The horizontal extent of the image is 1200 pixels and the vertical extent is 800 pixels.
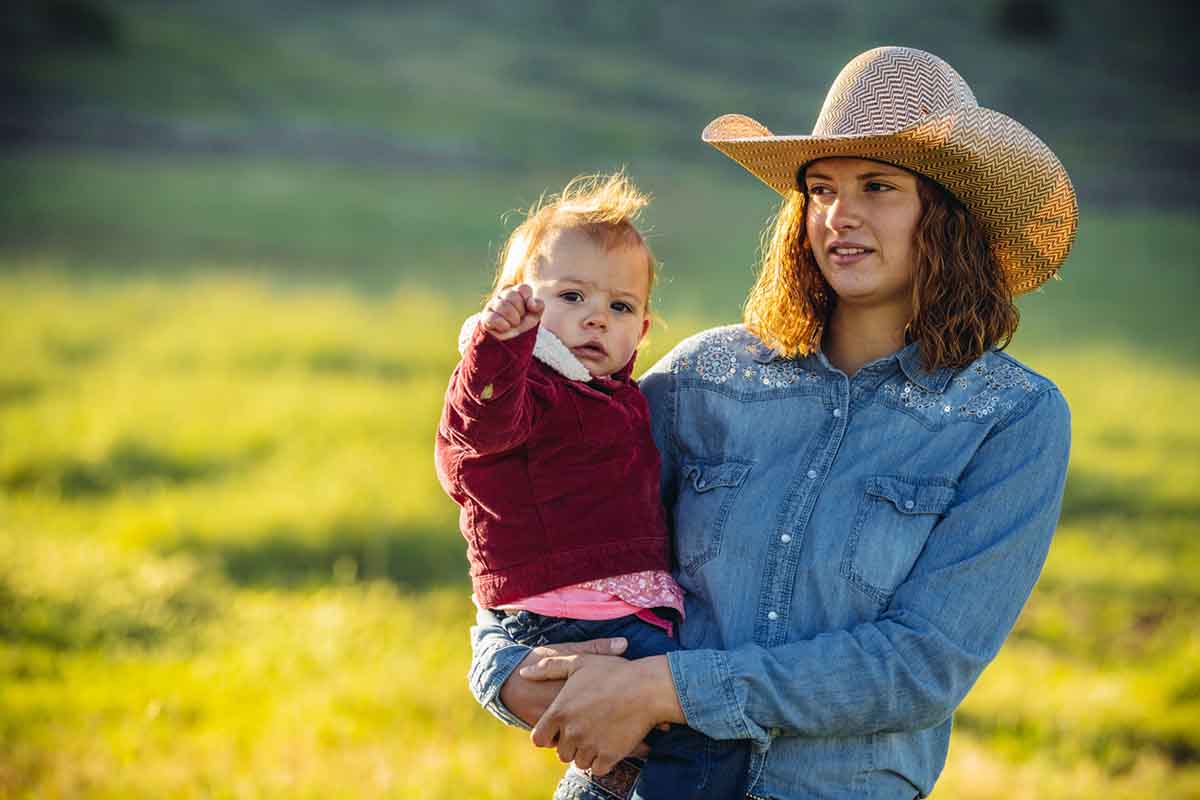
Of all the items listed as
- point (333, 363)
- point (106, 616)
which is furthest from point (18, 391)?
point (106, 616)

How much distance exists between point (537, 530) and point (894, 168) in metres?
1.04

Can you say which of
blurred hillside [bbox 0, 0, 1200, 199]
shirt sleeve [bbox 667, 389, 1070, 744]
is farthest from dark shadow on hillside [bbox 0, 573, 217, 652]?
blurred hillside [bbox 0, 0, 1200, 199]

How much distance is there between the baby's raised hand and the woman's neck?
0.80 metres

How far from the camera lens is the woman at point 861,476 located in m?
2.52

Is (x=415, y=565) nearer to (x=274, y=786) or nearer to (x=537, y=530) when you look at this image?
(x=274, y=786)

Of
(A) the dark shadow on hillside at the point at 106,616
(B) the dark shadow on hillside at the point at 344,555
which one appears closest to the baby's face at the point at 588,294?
(A) the dark shadow on hillside at the point at 106,616

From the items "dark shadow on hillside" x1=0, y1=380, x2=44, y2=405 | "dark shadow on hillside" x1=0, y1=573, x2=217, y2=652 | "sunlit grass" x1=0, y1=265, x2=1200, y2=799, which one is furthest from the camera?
"dark shadow on hillside" x1=0, y1=380, x2=44, y2=405

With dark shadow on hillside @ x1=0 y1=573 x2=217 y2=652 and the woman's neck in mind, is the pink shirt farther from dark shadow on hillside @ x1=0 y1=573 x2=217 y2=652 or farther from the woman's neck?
dark shadow on hillside @ x1=0 y1=573 x2=217 y2=652

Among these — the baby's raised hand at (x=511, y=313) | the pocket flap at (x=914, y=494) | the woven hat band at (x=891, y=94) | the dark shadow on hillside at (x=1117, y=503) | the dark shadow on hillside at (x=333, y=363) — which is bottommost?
the dark shadow on hillside at (x=333, y=363)

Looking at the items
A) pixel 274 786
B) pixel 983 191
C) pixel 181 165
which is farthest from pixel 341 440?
pixel 181 165

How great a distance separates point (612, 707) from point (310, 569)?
182 inches

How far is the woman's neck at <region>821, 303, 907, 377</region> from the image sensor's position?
9.45 ft

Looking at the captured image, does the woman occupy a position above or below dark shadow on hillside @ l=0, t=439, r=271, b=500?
above

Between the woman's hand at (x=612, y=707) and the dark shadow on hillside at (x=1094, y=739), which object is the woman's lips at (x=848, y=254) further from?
the dark shadow on hillside at (x=1094, y=739)
